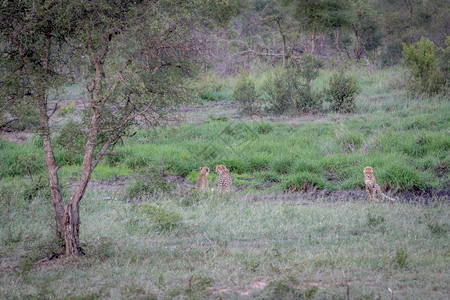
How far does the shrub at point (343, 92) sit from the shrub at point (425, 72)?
216 centimetres

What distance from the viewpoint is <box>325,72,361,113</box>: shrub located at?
18.2 metres

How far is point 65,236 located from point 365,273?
3.65 meters

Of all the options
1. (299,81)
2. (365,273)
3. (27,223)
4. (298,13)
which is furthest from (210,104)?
(365,273)

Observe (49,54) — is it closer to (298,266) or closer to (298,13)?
(298,266)

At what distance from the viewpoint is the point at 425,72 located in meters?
18.9

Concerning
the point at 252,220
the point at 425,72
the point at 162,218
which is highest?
the point at 162,218

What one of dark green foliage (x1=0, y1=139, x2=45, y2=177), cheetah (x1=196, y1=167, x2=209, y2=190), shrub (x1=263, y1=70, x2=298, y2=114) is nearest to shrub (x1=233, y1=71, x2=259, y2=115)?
shrub (x1=263, y1=70, x2=298, y2=114)

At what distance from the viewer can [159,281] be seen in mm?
6113

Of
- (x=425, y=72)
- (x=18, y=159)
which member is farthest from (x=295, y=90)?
(x=18, y=159)

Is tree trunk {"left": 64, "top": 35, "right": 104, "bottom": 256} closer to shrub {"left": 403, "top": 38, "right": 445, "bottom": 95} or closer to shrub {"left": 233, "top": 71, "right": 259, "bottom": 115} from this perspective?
shrub {"left": 233, "top": 71, "right": 259, "bottom": 115}

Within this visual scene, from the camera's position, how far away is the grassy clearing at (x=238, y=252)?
5965 mm

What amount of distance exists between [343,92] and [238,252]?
12.0 meters

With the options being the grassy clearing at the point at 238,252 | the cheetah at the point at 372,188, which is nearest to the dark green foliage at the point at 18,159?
the grassy clearing at the point at 238,252

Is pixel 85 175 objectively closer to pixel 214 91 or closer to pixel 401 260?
pixel 401 260
